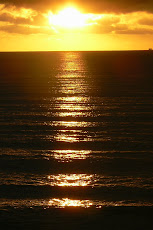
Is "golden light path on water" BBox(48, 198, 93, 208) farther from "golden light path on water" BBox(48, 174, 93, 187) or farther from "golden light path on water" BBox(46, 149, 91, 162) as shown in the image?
"golden light path on water" BBox(46, 149, 91, 162)

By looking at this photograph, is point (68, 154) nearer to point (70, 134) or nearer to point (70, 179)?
point (70, 179)

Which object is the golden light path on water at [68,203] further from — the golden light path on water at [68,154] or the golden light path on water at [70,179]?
the golden light path on water at [68,154]

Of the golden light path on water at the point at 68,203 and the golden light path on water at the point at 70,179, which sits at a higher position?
the golden light path on water at the point at 70,179

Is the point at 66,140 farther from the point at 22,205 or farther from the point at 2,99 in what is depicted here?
the point at 2,99

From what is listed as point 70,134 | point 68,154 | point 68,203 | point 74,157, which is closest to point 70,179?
point 68,203

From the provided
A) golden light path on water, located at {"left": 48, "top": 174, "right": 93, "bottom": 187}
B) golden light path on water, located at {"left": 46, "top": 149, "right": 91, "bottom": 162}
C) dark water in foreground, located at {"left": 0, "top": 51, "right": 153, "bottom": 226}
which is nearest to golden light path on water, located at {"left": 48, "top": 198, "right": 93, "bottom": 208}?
dark water in foreground, located at {"left": 0, "top": 51, "right": 153, "bottom": 226}

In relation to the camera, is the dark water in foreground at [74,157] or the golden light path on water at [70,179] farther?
the golden light path on water at [70,179]

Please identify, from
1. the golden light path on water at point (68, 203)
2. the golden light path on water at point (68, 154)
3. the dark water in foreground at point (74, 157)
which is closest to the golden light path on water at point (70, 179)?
the dark water in foreground at point (74, 157)

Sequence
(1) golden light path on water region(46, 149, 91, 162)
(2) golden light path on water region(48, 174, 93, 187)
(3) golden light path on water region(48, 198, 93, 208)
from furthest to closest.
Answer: (1) golden light path on water region(46, 149, 91, 162), (2) golden light path on water region(48, 174, 93, 187), (3) golden light path on water region(48, 198, 93, 208)

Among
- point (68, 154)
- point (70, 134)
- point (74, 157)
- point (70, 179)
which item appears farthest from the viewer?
point (70, 134)

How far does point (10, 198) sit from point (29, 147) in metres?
6.29

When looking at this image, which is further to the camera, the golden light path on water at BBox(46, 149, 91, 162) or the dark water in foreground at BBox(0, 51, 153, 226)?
the golden light path on water at BBox(46, 149, 91, 162)

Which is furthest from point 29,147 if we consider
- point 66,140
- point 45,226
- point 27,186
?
point 45,226

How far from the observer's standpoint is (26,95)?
37.0 metres
